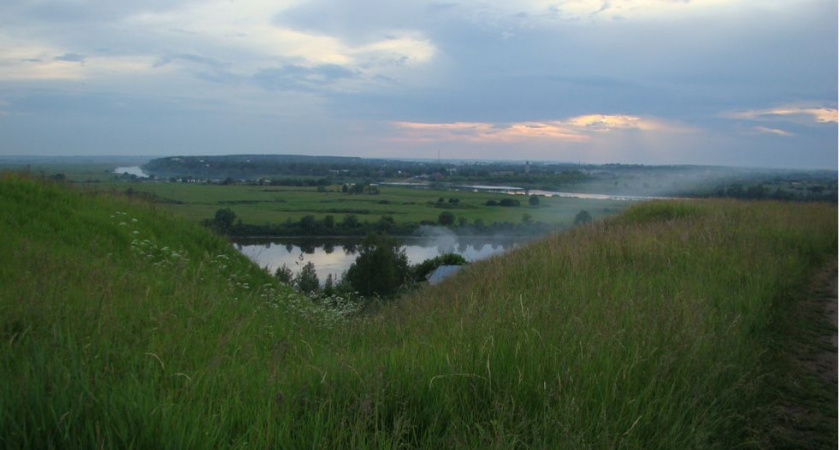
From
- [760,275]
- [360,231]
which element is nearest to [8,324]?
[760,275]

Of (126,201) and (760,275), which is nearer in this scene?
(760,275)

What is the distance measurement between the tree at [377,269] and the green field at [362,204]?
13.9ft

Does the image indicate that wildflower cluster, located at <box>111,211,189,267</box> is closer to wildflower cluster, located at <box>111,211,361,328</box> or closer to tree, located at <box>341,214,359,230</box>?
wildflower cluster, located at <box>111,211,361,328</box>

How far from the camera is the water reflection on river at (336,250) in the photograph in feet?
41.9

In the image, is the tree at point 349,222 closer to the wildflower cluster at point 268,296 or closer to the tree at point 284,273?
the tree at point 284,273

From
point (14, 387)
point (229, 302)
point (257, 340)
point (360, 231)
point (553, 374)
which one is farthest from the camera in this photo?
point (360, 231)

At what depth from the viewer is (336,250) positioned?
17500mm

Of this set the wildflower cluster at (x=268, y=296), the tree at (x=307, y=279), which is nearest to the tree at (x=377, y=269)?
the tree at (x=307, y=279)

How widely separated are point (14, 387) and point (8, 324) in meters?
1.30

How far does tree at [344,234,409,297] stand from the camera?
1358 centimetres

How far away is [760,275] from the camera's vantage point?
7066mm

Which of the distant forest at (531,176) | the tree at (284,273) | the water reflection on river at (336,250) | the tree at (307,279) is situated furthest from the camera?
the distant forest at (531,176)

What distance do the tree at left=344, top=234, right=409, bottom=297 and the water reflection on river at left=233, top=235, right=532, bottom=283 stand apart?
0.78m

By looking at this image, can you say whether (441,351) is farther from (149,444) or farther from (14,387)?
(14,387)
